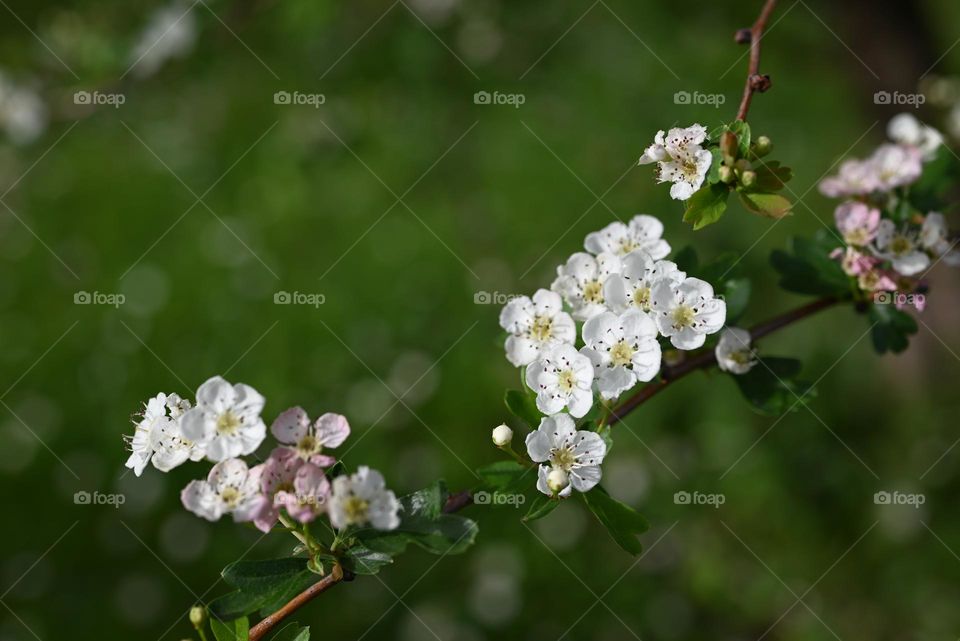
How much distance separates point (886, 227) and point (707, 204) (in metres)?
0.40

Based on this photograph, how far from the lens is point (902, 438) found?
10.8 ft

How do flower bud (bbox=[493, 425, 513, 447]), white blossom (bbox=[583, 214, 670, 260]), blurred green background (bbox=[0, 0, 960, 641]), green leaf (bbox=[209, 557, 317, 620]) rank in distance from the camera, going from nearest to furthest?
green leaf (bbox=[209, 557, 317, 620]) < flower bud (bbox=[493, 425, 513, 447]) < white blossom (bbox=[583, 214, 670, 260]) < blurred green background (bbox=[0, 0, 960, 641])

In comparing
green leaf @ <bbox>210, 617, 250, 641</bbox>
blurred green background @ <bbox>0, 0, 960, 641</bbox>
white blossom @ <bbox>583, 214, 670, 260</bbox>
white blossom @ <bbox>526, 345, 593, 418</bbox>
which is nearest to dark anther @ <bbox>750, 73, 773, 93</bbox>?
white blossom @ <bbox>583, 214, 670, 260</bbox>

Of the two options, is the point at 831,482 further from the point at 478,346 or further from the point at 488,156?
the point at 488,156

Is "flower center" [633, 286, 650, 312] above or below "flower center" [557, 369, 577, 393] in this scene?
above

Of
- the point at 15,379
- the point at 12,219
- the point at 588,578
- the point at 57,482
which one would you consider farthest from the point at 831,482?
the point at 12,219

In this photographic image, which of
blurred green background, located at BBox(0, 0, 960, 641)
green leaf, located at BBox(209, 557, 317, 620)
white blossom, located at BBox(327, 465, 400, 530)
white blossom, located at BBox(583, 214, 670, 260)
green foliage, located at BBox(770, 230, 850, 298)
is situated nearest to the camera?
white blossom, located at BBox(327, 465, 400, 530)

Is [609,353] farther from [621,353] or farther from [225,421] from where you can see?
[225,421]

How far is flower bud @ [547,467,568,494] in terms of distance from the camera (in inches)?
44.9

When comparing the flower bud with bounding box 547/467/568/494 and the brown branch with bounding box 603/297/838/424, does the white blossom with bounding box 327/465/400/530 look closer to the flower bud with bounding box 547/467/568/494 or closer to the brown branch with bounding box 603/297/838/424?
the flower bud with bounding box 547/467/568/494

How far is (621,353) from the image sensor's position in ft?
3.85

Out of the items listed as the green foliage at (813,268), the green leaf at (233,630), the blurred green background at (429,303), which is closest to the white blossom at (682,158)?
the green foliage at (813,268)

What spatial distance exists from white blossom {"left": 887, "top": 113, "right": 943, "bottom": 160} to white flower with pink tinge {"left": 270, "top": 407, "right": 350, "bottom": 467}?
123 cm

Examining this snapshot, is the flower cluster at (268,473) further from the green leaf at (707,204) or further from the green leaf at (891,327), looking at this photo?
the green leaf at (891,327)
